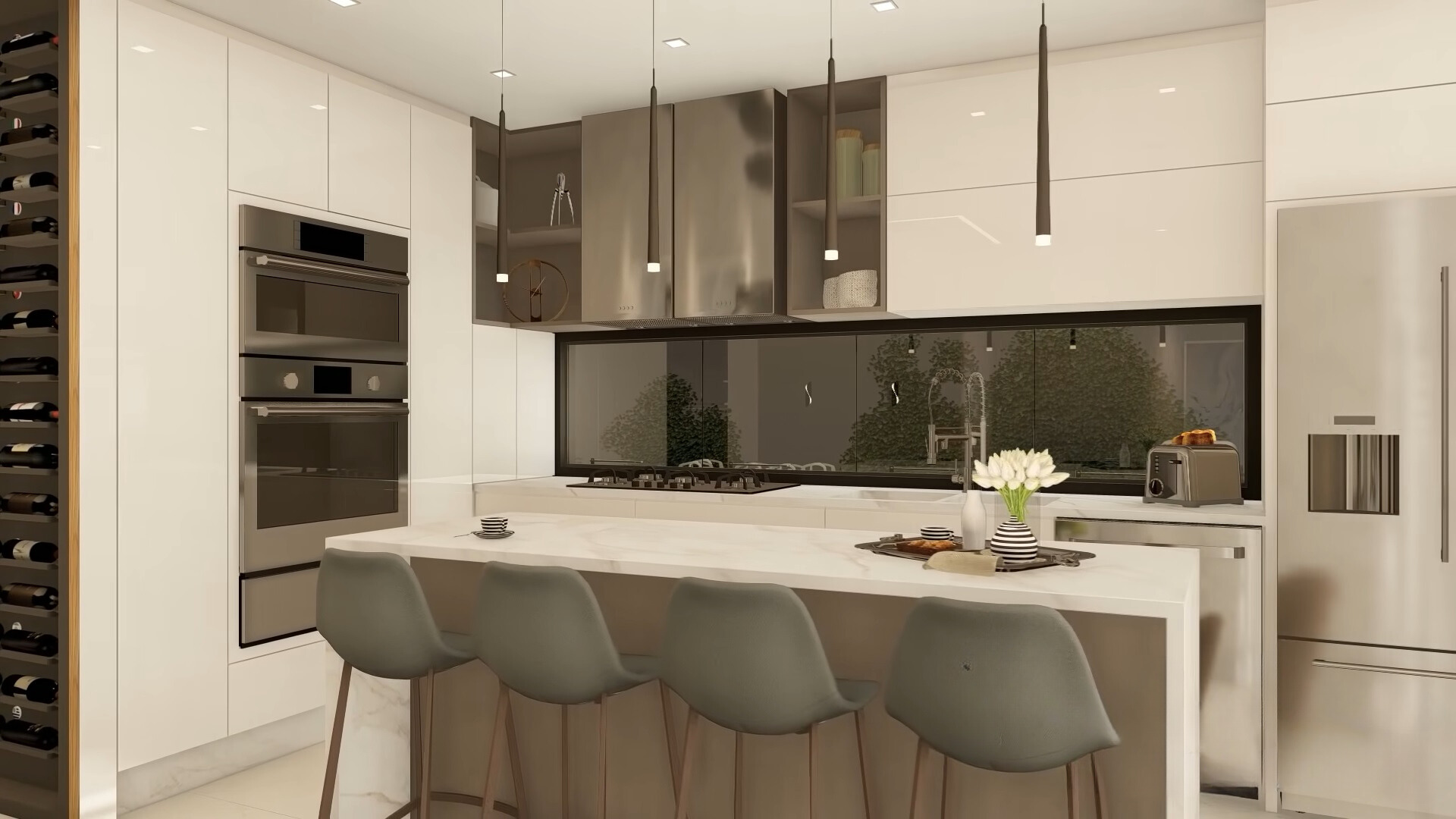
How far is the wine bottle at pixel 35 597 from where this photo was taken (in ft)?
10.2

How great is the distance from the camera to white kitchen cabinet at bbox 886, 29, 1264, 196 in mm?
3576

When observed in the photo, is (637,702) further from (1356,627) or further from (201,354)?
(1356,627)

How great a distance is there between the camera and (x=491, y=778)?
2.49m

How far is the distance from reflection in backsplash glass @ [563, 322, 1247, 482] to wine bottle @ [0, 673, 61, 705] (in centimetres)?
267

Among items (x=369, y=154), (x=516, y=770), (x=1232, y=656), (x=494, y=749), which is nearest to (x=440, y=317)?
(x=369, y=154)

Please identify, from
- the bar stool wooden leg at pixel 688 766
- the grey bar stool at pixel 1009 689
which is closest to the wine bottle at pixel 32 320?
the bar stool wooden leg at pixel 688 766

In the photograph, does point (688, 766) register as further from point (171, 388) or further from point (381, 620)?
point (171, 388)

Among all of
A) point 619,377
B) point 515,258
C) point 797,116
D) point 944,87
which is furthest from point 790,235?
point 515,258

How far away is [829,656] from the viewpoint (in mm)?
2537

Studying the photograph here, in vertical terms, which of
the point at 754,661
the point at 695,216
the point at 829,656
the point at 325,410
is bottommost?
the point at 829,656

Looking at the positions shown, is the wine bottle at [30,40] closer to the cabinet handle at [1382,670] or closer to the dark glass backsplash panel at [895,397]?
the dark glass backsplash panel at [895,397]

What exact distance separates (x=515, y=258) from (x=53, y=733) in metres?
3.05

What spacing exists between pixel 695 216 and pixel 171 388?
2206mm

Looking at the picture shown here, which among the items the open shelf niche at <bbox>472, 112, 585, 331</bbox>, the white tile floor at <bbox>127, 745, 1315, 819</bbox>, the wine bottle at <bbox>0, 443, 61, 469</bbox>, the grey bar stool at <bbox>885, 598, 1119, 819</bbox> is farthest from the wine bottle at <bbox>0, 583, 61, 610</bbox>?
the grey bar stool at <bbox>885, 598, 1119, 819</bbox>
